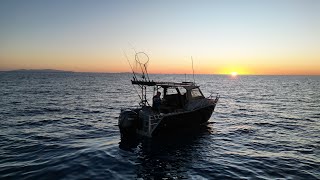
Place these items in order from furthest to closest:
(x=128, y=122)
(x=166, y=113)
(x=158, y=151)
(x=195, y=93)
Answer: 1. (x=195, y=93)
2. (x=166, y=113)
3. (x=128, y=122)
4. (x=158, y=151)

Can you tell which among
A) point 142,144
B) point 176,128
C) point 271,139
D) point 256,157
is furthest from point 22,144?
point 271,139

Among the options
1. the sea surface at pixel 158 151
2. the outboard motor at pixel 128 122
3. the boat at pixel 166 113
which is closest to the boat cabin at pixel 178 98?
the boat at pixel 166 113

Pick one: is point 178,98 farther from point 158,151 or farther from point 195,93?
point 158,151

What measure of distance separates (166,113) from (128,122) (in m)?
2.69

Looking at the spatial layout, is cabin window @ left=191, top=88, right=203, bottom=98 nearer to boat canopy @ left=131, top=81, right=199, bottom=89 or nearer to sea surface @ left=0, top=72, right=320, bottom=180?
boat canopy @ left=131, top=81, right=199, bottom=89

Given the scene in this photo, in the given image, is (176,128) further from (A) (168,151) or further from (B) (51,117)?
(B) (51,117)

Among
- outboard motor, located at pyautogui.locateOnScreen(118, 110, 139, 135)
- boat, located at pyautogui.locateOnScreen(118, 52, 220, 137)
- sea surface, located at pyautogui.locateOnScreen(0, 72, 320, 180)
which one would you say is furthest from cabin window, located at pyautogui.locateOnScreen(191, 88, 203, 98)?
outboard motor, located at pyautogui.locateOnScreen(118, 110, 139, 135)

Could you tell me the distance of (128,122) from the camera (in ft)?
57.6

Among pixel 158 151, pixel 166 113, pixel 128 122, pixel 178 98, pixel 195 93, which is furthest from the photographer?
pixel 195 93

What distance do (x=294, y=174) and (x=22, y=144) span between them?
1496cm

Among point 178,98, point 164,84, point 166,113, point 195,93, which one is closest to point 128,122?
point 166,113

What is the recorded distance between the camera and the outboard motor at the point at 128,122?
1756 centimetres

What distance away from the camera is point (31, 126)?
21609 mm

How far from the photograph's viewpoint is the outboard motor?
17.6 meters
